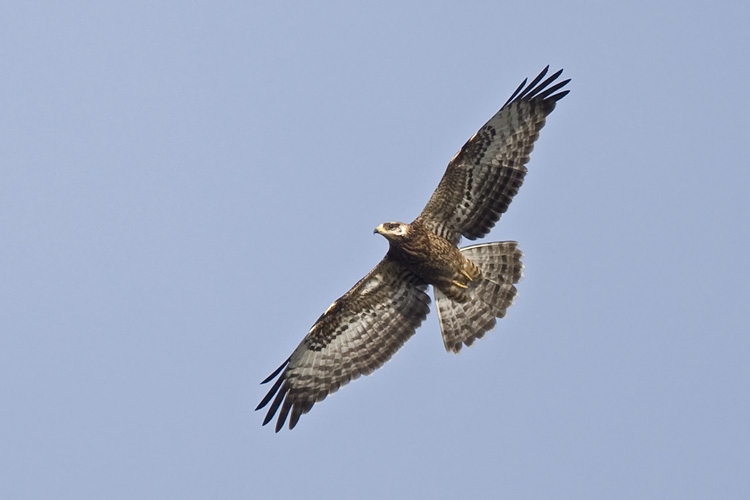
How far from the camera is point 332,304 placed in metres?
20.3

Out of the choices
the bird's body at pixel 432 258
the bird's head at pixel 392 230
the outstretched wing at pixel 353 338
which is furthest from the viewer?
the outstretched wing at pixel 353 338

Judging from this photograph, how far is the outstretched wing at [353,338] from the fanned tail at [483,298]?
374 millimetres

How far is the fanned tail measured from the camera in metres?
20.3

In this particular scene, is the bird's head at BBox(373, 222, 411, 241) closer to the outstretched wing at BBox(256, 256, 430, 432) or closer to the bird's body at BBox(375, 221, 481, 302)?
the bird's body at BBox(375, 221, 481, 302)

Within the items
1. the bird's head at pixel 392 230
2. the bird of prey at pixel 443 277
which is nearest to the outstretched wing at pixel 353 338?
the bird of prey at pixel 443 277

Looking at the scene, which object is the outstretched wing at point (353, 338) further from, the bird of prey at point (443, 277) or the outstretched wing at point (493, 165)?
the outstretched wing at point (493, 165)

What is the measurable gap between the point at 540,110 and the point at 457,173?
1389mm

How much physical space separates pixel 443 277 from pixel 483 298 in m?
0.69

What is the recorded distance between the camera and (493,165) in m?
19.8

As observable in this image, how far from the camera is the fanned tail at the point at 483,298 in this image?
798 inches

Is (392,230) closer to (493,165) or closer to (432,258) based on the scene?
(432,258)

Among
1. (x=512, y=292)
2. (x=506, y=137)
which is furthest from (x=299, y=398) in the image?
(x=506, y=137)

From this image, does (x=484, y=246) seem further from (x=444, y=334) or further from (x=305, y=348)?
(x=305, y=348)

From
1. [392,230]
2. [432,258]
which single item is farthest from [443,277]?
[392,230]
